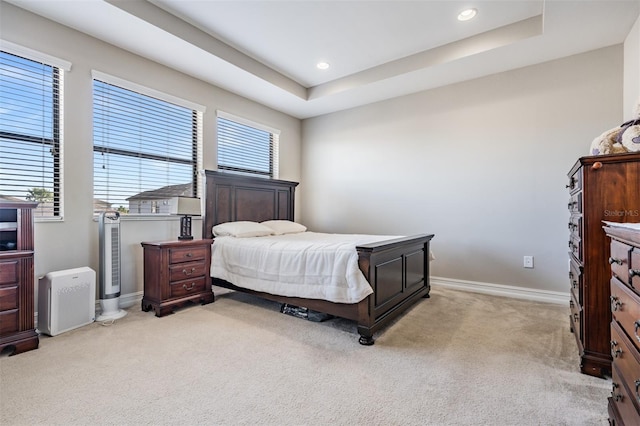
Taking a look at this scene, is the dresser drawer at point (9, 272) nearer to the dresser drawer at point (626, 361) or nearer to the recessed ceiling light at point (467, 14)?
the dresser drawer at point (626, 361)

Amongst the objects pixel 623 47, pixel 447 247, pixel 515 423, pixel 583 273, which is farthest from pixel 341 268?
pixel 623 47

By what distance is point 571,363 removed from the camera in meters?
1.90

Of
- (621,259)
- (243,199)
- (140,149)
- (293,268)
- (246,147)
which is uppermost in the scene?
(246,147)

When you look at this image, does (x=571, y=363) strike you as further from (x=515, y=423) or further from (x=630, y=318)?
(x=630, y=318)

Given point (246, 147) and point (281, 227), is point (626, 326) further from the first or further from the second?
point (246, 147)

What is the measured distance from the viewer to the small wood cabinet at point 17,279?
202cm

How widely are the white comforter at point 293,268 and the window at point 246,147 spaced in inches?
54.0

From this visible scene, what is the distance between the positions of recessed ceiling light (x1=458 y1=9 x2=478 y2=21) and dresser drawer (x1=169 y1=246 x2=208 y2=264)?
3.37 metres

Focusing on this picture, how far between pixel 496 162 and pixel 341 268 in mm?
2491

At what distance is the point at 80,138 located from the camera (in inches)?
108

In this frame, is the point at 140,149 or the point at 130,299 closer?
the point at 130,299

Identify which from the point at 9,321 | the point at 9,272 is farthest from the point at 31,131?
the point at 9,321

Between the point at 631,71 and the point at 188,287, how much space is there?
4.59 meters

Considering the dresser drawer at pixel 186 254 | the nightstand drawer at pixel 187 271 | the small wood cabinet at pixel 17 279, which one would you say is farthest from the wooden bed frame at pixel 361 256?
the small wood cabinet at pixel 17 279
